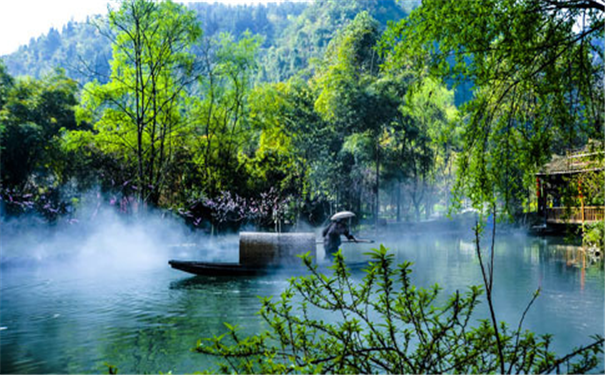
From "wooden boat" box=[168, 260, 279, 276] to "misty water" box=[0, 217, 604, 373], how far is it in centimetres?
19

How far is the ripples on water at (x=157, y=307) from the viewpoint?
589 centimetres

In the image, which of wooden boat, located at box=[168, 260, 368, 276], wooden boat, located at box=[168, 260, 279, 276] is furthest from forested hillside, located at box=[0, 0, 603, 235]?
wooden boat, located at box=[168, 260, 279, 276]

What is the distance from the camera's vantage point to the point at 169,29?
60.6 feet

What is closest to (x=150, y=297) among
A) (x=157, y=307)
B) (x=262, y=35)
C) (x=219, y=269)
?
(x=157, y=307)

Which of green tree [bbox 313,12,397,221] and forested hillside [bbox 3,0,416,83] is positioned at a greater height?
forested hillside [bbox 3,0,416,83]

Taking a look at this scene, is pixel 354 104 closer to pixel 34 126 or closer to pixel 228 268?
pixel 34 126

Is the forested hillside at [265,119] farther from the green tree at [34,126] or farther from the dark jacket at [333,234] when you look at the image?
the dark jacket at [333,234]

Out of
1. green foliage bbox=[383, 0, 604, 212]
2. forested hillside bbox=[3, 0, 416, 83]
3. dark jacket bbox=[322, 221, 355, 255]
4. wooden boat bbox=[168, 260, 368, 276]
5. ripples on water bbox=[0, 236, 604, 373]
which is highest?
forested hillside bbox=[3, 0, 416, 83]

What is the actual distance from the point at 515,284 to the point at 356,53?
61.5 feet

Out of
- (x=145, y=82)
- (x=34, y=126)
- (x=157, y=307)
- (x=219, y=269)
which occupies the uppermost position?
(x=145, y=82)

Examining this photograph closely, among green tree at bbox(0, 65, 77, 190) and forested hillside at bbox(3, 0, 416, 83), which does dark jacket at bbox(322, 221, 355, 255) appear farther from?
forested hillside at bbox(3, 0, 416, 83)

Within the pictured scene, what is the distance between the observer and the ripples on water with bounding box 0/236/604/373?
5.89 metres

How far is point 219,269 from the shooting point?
1039 centimetres

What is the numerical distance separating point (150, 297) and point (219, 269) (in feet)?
4.90
